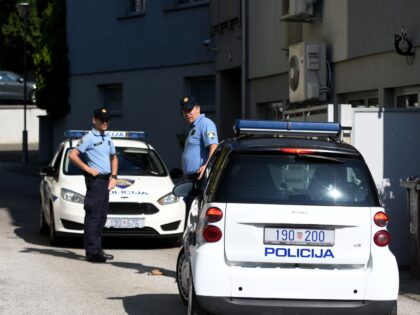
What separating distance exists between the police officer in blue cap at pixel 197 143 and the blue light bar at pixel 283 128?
7.53ft

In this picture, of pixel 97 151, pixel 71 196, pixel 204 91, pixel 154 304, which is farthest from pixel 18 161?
pixel 154 304

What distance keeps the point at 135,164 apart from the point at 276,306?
803cm

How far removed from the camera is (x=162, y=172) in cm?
1534

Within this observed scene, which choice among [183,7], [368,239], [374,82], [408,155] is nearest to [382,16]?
[374,82]

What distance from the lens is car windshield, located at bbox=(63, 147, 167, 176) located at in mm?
15131

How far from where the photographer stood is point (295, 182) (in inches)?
314

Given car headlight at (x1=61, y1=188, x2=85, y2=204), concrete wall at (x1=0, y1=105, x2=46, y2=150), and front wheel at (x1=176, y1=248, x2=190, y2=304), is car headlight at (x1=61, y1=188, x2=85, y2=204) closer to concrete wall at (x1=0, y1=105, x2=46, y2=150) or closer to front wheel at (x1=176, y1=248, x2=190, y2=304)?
front wheel at (x1=176, y1=248, x2=190, y2=304)

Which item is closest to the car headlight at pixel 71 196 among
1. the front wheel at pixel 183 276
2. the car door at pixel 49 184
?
the car door at pixel 49 184

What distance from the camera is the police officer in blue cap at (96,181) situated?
41.8 ft

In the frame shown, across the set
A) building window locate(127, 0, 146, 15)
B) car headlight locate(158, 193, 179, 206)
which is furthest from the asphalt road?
building window locate(127, 0, 146, 15)

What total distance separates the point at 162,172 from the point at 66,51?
17742 millimetres

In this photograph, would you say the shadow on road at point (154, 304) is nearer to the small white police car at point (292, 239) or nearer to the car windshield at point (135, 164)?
the small white police car at point (292, 239)

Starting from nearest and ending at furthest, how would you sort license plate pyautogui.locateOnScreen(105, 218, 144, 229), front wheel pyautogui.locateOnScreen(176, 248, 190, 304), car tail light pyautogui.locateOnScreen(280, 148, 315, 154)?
car tail light pyautogui.locateOnScreen(280, 148, 315, 154) → front wheel pyautogui.locateOnScreen(176, 248, 190, 304) → license plate pyautogui.locateOnScreen(105, 218, 144, 229)

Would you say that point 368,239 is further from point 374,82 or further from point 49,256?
point 374,82
